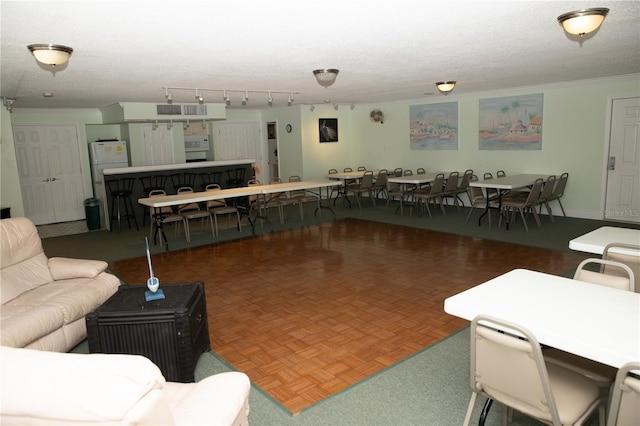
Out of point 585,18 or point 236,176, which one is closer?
point 585,18

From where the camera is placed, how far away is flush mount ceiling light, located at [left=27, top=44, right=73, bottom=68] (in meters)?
3.27

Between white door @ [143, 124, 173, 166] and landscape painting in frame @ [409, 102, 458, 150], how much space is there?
5577 millimetres

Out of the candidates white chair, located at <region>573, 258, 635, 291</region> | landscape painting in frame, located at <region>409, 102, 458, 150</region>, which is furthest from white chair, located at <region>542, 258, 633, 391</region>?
landscape painting in frame, located at <region>409, 102, 458, 150</region>

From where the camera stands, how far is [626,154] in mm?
7113

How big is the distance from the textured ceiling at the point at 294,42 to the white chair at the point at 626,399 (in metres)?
2.15

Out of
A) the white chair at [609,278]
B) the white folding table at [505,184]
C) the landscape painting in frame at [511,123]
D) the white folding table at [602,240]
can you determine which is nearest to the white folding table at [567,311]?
the white chair at [609,278]

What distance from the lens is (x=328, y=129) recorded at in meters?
11.3

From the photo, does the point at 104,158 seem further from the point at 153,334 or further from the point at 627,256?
the point at 627,256

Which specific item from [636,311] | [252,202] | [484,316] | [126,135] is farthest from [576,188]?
[126,135]

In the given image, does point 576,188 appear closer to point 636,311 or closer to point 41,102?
point 636,311

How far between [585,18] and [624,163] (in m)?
5.42

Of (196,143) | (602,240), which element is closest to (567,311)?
(602,240)

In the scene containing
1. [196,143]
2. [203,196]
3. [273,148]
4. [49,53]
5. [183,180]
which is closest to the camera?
[49,53]

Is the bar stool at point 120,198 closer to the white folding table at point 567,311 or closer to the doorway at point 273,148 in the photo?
the doorway at point 273,148
